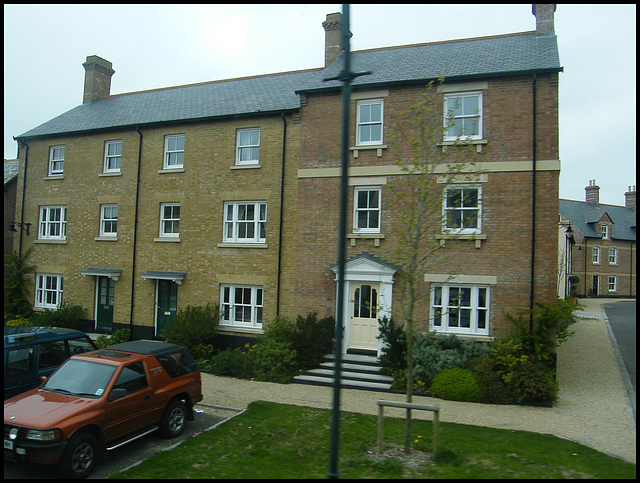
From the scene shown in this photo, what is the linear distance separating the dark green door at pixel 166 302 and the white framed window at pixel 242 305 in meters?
2.31

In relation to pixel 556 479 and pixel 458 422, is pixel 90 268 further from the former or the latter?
pixel 556 479

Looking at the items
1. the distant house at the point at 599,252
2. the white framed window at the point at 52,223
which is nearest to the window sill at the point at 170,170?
the white framed window at the point at 52,223

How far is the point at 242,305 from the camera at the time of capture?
16.9 meters

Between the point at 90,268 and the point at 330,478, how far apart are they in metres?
17.1

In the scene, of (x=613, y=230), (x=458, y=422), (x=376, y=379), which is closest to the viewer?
(x=458, y=422)

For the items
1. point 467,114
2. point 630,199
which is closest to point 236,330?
point 467,114

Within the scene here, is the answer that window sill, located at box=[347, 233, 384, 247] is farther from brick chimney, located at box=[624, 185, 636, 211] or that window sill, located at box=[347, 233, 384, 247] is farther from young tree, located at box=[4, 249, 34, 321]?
brick chimney, located at box=[624, 185, 636, 211]

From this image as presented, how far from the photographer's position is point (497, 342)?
506 inches

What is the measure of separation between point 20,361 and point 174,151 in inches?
440

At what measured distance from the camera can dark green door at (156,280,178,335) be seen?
1831 centimetres

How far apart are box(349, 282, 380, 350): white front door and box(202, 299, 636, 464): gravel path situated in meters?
2.30

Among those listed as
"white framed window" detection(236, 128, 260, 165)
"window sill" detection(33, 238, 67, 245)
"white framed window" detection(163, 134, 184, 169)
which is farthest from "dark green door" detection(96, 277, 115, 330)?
"white framed window" detection(236, 128, 260, 165)

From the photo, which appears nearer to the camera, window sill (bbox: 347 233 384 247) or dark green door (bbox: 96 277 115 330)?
window sill (bbox: 347 233 384 247)

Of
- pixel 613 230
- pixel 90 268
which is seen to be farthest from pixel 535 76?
pixel 613 230
